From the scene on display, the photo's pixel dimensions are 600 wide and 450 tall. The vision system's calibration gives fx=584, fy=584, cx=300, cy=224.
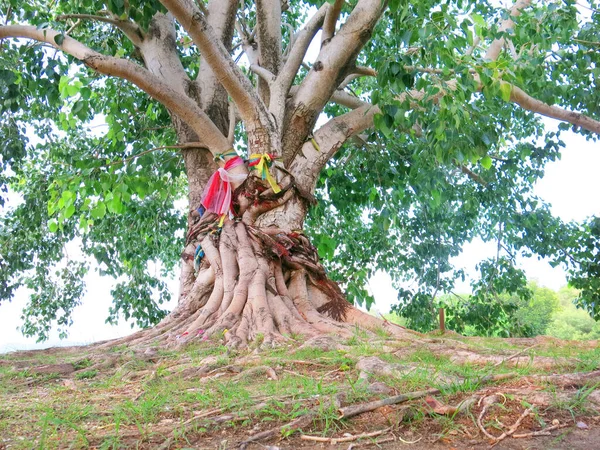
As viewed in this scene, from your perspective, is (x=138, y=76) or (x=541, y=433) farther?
(x=138, y=76)

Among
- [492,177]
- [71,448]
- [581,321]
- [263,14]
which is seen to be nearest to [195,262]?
[263,14]

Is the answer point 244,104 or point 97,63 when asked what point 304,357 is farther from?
point 97,63

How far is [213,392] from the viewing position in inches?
110

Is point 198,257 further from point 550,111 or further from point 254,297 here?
point 550,111

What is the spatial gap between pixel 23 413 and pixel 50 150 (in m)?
6.56

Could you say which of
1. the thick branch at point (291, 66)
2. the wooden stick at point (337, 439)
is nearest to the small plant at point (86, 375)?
the wooden stick at point (337, 439)

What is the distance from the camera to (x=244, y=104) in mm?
5090

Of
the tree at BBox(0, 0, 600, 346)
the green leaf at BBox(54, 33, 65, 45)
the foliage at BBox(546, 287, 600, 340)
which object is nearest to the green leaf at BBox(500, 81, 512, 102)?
the tree at BBox(0, 0, 600, 346)

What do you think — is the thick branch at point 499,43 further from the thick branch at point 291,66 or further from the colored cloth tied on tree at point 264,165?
the colored cloth tied on tree at point 264,165

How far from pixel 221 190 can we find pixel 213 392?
114 inches

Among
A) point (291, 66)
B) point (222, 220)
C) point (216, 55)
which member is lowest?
point (222, 220)

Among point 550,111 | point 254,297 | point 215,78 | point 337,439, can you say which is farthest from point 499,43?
point 337,439

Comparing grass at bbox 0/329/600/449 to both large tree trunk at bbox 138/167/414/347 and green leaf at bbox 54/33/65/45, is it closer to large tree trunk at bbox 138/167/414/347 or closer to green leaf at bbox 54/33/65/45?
large tree trunk at bbox 138/167/414/347

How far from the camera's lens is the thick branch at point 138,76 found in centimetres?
477
